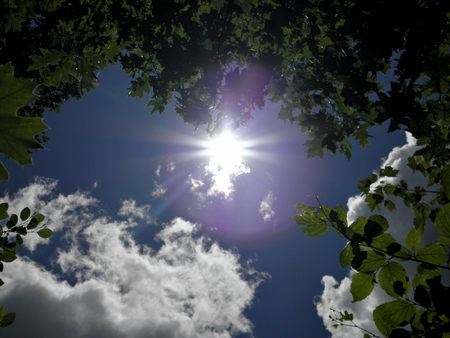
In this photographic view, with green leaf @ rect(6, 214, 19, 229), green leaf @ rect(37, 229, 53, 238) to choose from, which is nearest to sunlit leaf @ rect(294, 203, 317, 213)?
green leaf @ rect(37, 229, 53, 238)

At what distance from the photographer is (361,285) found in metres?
0.88

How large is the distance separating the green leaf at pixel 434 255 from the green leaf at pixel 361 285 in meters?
0.20

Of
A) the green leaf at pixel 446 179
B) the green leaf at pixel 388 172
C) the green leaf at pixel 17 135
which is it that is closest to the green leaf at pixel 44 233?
the green leaf at pixel 17 135

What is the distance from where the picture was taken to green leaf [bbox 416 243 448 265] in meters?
0.80

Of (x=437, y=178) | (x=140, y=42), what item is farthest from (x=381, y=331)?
(x=140, y=42)

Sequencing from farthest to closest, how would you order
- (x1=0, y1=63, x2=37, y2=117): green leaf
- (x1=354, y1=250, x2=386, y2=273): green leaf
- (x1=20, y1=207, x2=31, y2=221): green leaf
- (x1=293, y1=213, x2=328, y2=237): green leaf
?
(x1=20, y1=207, x2=31, y2=221): green leaf, (x1=293, y1=213, x2=328, y2=237): green leaf, (x1=354, y1=250, x2=386, y2=273): green leaf, (x1=0, y1=63, x2=37, y2=117): green leaf

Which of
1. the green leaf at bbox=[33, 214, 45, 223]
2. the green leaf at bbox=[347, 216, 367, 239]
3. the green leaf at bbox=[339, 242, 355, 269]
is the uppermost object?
the green leaf at bbox=[33, 214, 45, 223]

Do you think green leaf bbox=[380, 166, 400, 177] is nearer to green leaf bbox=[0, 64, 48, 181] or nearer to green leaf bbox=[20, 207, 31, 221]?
green leaf bbox=[0, 64, 48, 181]

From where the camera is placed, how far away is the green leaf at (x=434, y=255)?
801 millimetres

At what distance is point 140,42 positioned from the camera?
4211mm

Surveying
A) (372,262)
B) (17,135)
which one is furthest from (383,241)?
(17,135)

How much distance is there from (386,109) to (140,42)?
4.64m

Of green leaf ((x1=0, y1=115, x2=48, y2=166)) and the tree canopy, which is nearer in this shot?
green leaf ((x1=0, y1=115, x2=48, y2=166))

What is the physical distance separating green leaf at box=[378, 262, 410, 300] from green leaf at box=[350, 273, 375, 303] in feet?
0.13
